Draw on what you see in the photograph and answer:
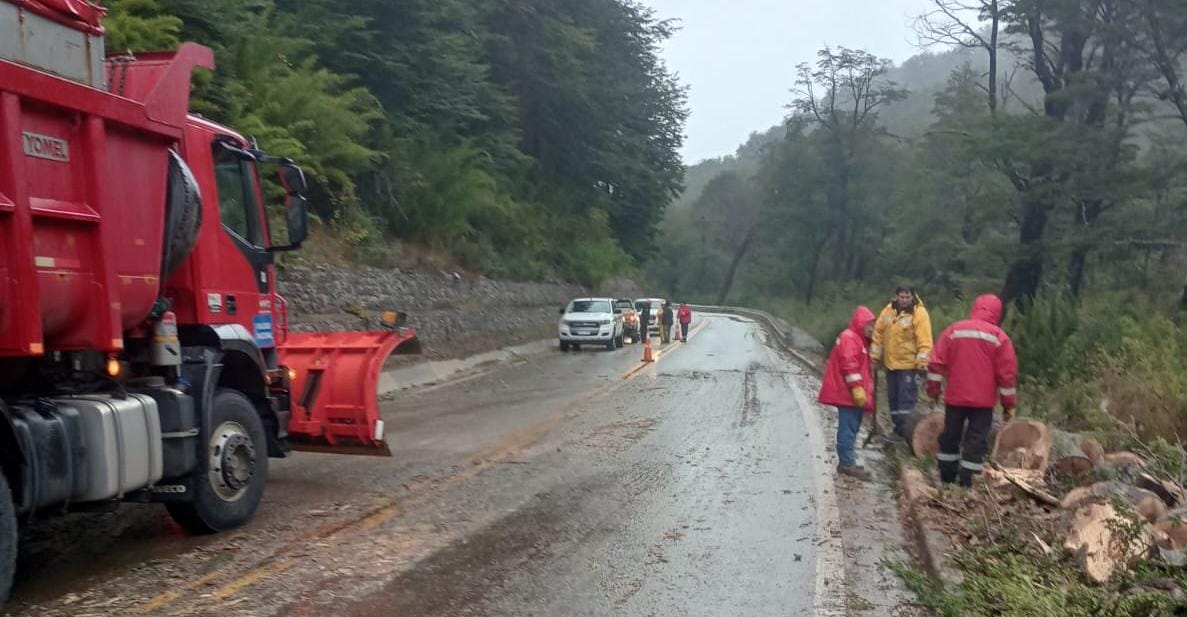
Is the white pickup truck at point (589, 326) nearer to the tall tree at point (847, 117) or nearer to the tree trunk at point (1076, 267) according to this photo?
the tree trunk at point (1076, 267)

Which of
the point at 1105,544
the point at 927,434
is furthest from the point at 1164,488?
the point at 927,434

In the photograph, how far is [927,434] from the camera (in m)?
10.0

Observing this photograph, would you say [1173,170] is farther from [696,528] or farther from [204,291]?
[204,291]

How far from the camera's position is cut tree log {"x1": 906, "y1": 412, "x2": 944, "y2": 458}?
9945mm

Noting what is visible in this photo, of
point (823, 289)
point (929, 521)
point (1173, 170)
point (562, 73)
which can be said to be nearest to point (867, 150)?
point (823, 289)

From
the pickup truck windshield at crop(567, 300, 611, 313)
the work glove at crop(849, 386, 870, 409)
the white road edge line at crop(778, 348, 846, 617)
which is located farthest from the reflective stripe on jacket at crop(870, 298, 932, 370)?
the pickup truck windshield at crop(567, 300, 611, 313)

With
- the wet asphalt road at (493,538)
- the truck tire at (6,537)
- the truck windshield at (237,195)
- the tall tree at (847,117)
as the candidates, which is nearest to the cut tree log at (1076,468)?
the wet asphalt road at (493,538)

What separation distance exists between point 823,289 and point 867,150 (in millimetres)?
10516

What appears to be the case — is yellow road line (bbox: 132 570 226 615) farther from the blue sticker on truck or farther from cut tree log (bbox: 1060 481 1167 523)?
cut tree log (bbox: 1060 481 1167 523)

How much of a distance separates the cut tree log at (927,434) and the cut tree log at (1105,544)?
4.13 meters

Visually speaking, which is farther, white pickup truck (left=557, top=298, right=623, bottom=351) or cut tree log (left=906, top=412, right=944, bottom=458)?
white pickup truck (left=557, top=298, right=623, bottom=351)

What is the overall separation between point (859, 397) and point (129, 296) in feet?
20.4

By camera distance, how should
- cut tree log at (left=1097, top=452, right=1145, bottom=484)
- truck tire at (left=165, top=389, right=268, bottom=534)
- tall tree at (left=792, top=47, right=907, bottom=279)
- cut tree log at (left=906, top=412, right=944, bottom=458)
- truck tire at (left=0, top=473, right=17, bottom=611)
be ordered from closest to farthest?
truck tire at (left=0, top=473, right=17, bottom=611)
truck tire at (left=165, top=389, right=268, bottom=534)
cut tree log at (left=1097, top=452, right=1145, bottom=484)
cut tree log at (left=906, top=412, right=944, bottom=458)
tall tree at (left=792, top=47, right=907, bottom=279)

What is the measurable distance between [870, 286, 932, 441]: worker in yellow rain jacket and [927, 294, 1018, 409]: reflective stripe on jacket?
2.57 m
